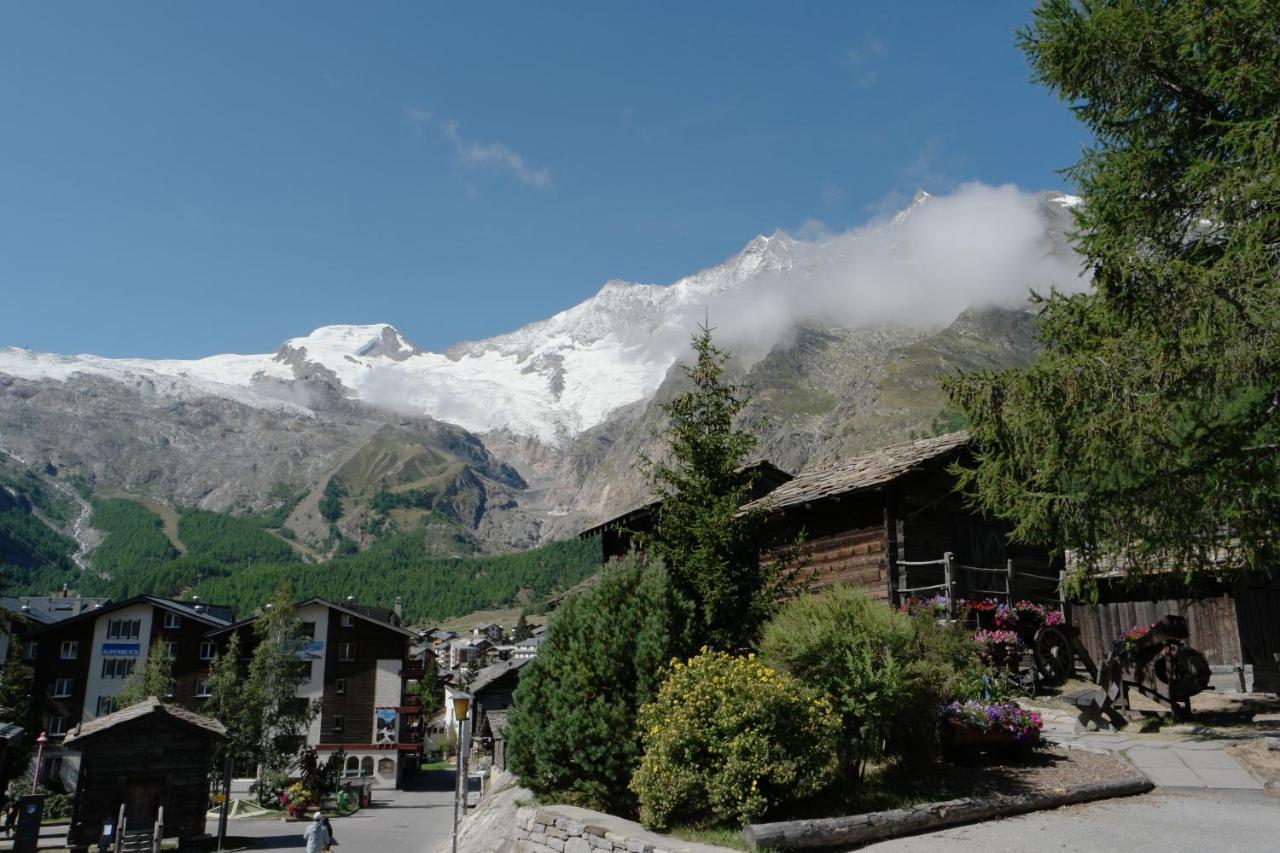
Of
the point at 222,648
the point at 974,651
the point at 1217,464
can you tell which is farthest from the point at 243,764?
the point at 1217,464

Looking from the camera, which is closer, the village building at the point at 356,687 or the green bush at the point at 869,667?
the green bush at the point at 869,667

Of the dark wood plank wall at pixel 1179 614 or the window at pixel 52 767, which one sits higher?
the dark wood plank wall at pixel 1179 614

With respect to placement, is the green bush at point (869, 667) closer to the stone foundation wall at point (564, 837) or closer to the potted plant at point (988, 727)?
the potted plant at point (988, 727)

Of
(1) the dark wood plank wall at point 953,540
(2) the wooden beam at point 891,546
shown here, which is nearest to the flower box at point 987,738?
(2) the wooden beam at point 891,546

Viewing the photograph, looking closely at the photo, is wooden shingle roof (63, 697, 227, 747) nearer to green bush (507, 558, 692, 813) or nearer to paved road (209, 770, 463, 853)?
paved road (209, 770, 463, 853)

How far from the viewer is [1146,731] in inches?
674

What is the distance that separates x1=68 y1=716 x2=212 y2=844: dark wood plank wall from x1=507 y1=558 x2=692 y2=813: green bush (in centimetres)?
1905

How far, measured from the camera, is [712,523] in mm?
15844

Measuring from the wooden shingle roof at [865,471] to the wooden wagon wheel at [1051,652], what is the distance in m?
4.76

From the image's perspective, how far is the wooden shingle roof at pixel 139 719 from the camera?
27766 millimetres

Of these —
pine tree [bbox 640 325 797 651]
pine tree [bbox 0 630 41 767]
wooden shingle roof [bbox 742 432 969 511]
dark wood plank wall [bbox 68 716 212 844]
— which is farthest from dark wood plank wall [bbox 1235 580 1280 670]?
pine tree [bbox 0 630 41 767]

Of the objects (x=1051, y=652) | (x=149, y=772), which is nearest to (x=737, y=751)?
(x=1051, y=652)

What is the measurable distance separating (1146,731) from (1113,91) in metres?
11.8

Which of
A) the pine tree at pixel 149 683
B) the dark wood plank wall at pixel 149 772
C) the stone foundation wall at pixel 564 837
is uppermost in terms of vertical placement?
the pine tree at pixel 149 683
